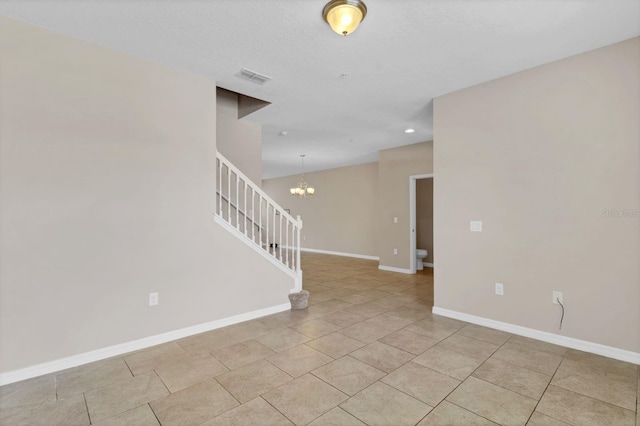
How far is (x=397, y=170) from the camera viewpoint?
6699 mm

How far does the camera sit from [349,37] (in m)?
2.54

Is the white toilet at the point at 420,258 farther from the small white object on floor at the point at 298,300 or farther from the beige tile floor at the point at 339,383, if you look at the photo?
the small white object on floor at the point at 298,300

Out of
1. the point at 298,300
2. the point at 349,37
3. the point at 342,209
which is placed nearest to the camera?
the point at 349,37

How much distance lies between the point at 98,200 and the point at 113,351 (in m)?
1.38

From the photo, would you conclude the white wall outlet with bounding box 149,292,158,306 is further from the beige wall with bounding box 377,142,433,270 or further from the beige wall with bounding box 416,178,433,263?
the beige wall with bounding box 416,178,433,263

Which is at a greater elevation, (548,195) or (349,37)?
(349,37)

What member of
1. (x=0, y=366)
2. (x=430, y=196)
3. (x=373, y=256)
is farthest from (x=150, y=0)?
(x=373, y=256)

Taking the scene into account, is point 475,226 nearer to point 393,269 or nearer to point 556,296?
point 556,296

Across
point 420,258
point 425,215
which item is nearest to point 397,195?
point 425,215

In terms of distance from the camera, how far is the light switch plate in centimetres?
347

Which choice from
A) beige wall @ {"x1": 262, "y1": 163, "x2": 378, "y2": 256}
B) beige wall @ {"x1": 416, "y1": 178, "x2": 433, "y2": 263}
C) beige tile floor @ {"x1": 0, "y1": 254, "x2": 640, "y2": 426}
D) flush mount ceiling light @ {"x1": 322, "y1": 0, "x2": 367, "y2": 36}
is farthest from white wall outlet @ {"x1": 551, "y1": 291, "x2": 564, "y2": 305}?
beige wall @ {"x1": 262, "y1": 163, "x2": 378, "y2": 256}

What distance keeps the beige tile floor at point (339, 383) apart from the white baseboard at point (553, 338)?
87mm

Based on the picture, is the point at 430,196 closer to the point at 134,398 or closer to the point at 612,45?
the point at 612,45

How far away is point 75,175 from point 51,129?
40cm
